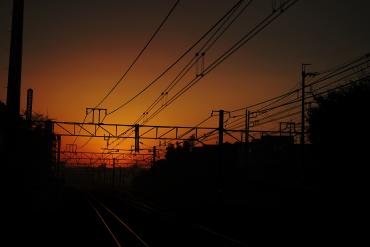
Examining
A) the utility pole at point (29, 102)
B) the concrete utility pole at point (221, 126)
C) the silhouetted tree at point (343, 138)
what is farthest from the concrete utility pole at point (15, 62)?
the utility pole at point (29, 102)

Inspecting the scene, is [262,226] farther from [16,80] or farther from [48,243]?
[16,80]

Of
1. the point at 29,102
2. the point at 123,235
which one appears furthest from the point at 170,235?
the point at 29,102

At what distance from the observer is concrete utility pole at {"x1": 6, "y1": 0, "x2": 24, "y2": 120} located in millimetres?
17422

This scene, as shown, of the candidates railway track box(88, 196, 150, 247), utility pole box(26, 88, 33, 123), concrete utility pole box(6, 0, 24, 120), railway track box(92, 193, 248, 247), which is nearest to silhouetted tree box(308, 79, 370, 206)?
railway track box(92, 193, 248, 247)

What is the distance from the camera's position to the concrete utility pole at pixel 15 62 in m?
17.4

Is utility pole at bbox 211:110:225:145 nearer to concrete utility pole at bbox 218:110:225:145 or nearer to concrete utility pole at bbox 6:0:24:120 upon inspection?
concrete utility pole at bbox 218:110:225:145

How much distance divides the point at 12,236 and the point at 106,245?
4684mm

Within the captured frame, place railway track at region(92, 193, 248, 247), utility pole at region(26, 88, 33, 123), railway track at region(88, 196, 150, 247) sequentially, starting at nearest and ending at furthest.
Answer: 1. railway track at region(92, 193, 248, 247)
2. railway track at region(88, 196, 150, 247)
3. utility pole at region(26, 88, 33, 123)

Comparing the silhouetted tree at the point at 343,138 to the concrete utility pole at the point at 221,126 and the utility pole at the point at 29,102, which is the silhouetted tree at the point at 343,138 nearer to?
the concrete utility pole at the point at 221,126

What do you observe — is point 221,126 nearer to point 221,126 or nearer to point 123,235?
point 221,126

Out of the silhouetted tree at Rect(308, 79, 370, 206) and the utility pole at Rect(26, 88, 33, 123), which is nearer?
the silhouetted tree at Rect(308, 79, 370, 206)

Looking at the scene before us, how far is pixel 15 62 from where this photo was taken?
18156 millimetres

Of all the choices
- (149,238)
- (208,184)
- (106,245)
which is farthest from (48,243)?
(208,184)

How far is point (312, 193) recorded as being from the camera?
122 feet
